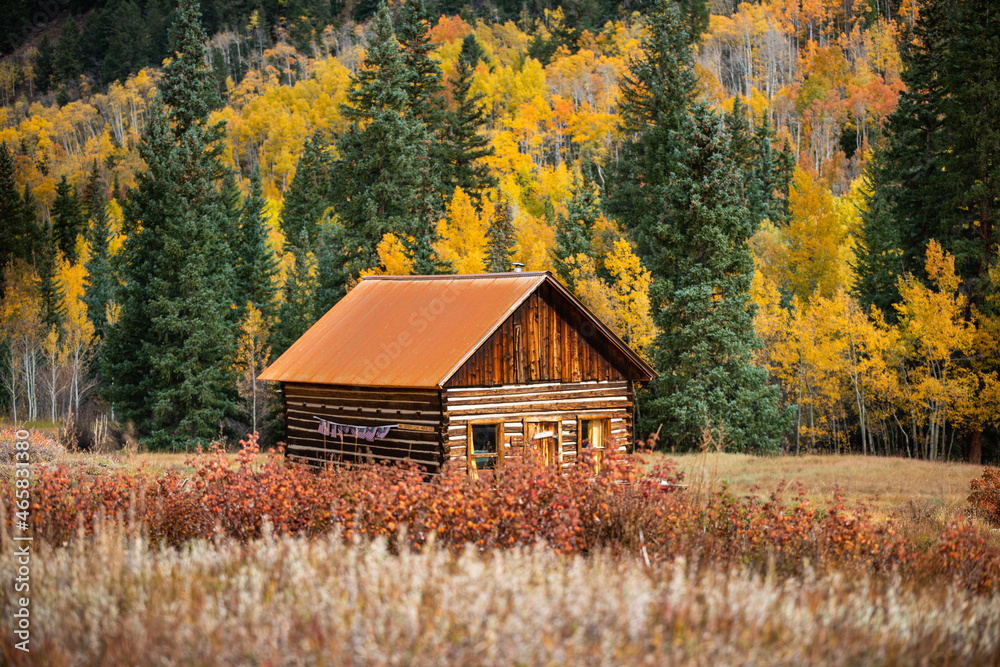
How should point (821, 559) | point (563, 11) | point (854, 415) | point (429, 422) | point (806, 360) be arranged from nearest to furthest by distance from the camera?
1. point (821, 559)
2. point (429, 422)
3. point (806, 360)
4. point (854, 415)
5. point (563, 11)

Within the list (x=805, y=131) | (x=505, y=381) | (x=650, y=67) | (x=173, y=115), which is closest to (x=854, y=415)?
(x=650, y=67)

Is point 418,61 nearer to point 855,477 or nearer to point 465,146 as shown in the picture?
point 465,146

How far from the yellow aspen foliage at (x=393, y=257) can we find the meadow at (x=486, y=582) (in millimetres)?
30675

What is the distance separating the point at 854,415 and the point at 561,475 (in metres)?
41.0

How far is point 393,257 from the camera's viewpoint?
41781 millimetres

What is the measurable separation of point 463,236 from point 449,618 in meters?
43.9

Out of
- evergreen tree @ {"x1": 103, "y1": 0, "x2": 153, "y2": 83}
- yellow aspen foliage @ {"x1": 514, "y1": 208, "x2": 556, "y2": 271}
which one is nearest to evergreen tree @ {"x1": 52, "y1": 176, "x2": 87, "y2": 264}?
yellow aspen foliage @ {"x1": 514, "y1": 208, "x2": 556, "y2": 271}

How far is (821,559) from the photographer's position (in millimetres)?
9070

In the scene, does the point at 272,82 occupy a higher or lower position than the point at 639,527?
higher

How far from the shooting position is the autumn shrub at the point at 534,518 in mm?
9258

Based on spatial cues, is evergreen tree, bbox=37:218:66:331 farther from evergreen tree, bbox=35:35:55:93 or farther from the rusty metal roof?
evergreen tree, bbox=35:35:55:93

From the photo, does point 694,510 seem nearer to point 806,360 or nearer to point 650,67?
point 806,360

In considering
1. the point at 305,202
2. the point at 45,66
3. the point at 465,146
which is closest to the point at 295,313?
the point at 465,146

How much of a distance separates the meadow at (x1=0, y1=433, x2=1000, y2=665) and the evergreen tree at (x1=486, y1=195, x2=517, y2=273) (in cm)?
3466
